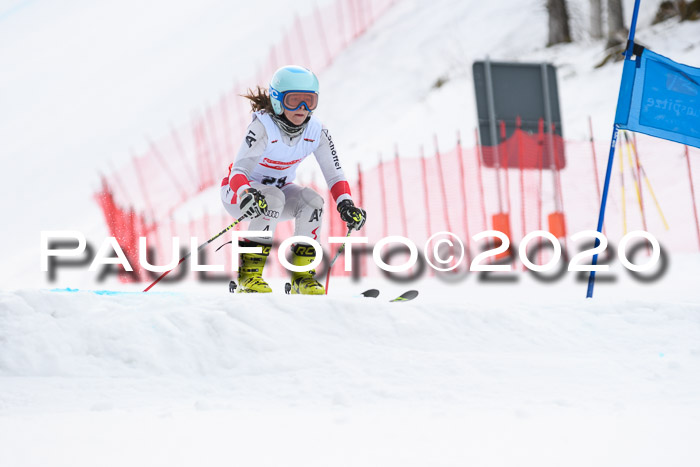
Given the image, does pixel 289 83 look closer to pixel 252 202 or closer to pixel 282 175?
pixel 282 175

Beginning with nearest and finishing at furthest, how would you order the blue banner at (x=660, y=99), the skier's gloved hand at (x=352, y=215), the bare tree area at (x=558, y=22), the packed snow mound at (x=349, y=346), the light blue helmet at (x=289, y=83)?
the packed snow mound at (x=349, y=346) < the light blue helmet at (x=289, y=83) < the skier's gloved hand at (x=352, y=215) < the blue banner at (x=660, y=99) < the bare tree area at (x=558, y=22)

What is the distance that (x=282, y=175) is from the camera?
5066 mm

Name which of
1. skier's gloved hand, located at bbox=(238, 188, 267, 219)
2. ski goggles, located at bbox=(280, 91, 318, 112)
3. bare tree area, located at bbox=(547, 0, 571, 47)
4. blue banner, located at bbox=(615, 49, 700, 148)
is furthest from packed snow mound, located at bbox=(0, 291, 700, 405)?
bare tree area, located at bbox=(547, 0, 571, 47)

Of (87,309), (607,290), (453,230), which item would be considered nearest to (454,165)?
(453,230)

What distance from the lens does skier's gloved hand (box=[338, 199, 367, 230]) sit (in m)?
5.01

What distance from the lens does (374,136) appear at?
17938 millimetres

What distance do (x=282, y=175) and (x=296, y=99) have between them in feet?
1.77

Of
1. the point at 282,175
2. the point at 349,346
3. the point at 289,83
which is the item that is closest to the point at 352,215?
the point at 282,175

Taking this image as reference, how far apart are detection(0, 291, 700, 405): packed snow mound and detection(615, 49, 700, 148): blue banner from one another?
1702 mm

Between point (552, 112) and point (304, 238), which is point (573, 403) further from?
point (552, 112)

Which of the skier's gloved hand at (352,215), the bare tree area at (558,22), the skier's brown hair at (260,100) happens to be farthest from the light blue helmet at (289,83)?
the bare tree area at (558,22)

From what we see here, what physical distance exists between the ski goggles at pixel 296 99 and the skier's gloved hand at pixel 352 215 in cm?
70

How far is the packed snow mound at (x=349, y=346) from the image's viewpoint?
10.6 ft

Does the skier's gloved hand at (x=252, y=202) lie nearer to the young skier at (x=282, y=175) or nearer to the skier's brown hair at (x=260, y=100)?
the young skier at (x=282, y=175)
